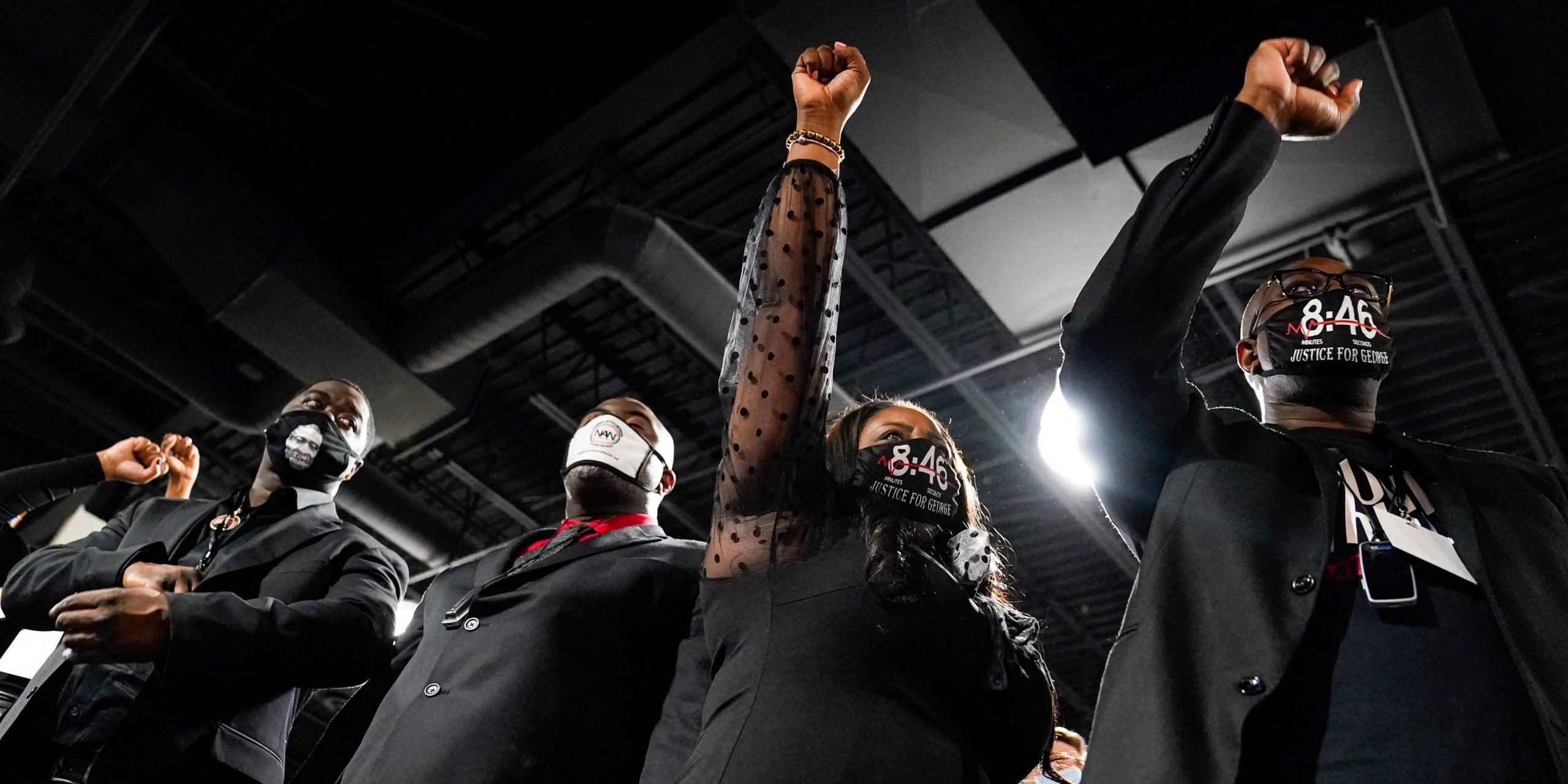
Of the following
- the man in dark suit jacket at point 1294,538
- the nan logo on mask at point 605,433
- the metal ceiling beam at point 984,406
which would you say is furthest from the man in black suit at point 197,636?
the metal ceiling beam at point 984,406

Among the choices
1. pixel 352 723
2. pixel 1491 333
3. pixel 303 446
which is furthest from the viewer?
pixel 1491 333

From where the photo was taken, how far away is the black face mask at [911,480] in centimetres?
191

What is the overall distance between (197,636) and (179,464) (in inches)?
69.8

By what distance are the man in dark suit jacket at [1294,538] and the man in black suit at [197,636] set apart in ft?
5.62

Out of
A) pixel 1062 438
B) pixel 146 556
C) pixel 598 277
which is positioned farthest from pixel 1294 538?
pixel 598 277

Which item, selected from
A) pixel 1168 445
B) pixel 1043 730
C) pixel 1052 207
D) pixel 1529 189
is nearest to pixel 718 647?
pixel 1043 730

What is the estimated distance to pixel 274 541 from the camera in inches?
110

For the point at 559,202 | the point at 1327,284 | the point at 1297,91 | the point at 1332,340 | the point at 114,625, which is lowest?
the point at 114,625

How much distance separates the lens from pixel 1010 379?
7.16m

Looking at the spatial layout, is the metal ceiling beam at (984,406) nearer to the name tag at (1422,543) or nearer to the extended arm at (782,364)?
the extended arm at (782,364)

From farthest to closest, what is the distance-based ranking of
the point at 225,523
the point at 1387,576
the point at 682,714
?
the point at 225,523
the point at 682,714
the point at 1387,576

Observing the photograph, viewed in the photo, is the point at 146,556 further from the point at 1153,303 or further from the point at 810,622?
the point at 1153,303

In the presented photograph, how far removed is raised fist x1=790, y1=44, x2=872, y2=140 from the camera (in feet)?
6.89

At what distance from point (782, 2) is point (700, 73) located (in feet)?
3.12
